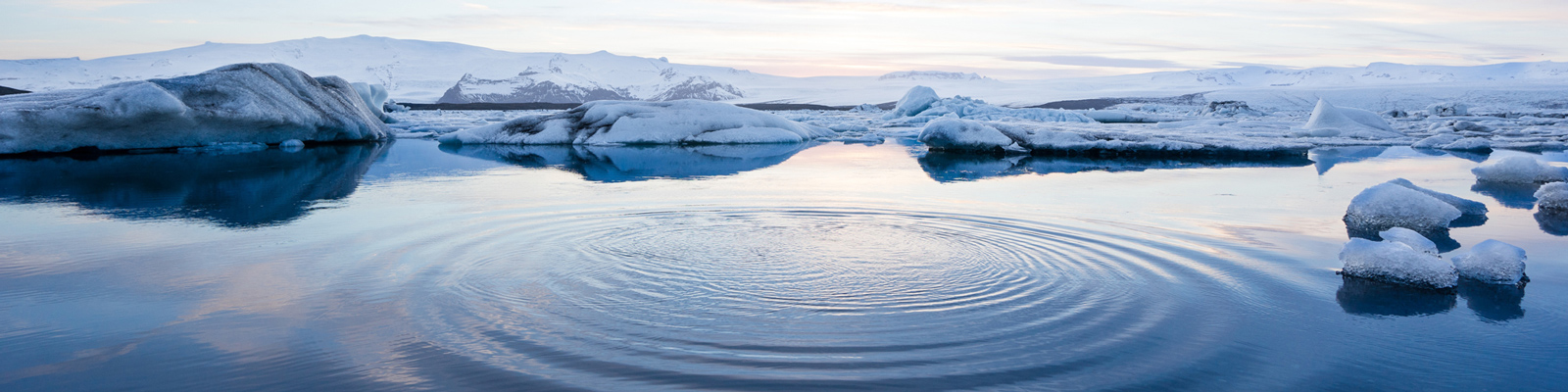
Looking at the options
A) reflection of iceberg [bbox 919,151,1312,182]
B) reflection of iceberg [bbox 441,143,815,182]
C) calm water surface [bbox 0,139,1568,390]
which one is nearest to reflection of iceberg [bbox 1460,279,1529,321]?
calm water surface [bbox 0,139,1568,390]

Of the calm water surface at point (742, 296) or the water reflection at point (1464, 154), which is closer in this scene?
the calm water surface at point (742, 296)

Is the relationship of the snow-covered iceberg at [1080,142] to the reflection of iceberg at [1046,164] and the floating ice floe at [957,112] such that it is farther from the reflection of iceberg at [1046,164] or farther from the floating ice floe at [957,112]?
the floating ice floe at [957,112]

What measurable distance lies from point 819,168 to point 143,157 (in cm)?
828

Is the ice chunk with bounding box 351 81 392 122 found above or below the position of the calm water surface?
above

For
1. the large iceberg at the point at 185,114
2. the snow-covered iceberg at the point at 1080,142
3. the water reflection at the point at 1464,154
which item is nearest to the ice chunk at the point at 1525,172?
the snow-covered iceberg at the point at 1080,142

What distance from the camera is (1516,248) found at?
3361 mm

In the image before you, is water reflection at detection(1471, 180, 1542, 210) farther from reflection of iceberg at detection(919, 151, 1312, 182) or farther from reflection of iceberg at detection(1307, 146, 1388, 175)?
reflection of iceberg at detection(919, 151, 1312, 182)

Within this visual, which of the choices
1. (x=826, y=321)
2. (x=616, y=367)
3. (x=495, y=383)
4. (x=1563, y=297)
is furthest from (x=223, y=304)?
(x=1563, y=297)

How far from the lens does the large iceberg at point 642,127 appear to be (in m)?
14.4

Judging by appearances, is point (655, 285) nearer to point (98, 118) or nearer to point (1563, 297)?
point (1563, 297)

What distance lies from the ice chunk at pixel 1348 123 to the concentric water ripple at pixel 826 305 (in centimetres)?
1356

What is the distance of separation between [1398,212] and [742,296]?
3.74 meters

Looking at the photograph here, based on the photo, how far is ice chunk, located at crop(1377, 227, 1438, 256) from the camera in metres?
3.60

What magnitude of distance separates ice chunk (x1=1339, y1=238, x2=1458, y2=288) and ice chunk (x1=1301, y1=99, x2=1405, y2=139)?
1370 cm
